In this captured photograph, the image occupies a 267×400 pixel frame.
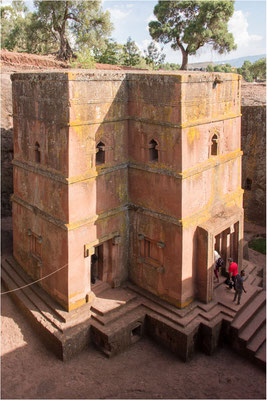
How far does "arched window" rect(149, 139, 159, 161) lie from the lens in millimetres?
12361

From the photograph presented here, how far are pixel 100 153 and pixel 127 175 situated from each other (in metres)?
1.25

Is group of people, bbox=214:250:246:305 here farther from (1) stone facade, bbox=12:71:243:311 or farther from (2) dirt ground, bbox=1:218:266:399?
(2) dirt ground, bbox=1:218:266:399

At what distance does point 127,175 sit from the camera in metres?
13.2

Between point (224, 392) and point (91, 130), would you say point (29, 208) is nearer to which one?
point (91, 130)

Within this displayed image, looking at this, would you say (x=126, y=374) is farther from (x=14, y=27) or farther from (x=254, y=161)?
(x=14, y=27)

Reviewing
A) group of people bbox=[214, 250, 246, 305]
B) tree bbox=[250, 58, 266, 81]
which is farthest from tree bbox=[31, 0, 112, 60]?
tree bbox=[250, 58, 266, 81]

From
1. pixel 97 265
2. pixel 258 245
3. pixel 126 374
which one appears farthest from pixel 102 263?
pixel 258 245

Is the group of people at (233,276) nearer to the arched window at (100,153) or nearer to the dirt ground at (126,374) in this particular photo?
the dirt ground at (126,374)

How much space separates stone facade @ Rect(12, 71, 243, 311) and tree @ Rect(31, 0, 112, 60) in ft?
59.5

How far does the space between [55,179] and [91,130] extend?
1841 millimetres

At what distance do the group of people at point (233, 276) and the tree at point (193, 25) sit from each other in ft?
86.1

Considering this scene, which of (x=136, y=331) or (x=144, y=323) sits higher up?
(x=144, y=323)

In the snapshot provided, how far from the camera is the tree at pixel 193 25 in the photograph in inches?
1337

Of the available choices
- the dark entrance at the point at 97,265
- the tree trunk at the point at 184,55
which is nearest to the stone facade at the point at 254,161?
the dark entrance at the point at 97,265
